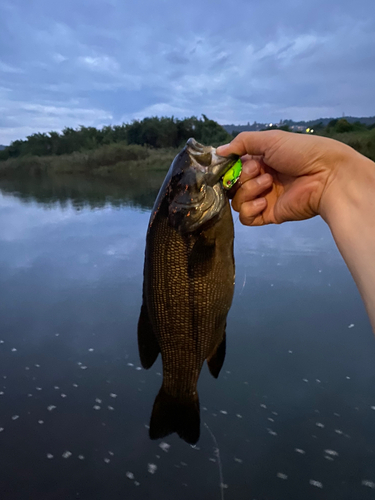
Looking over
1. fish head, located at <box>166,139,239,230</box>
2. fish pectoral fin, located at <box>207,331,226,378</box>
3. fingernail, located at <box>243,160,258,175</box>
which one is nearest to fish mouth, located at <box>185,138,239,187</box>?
fish head, located at <box>166,139,239,230</box>

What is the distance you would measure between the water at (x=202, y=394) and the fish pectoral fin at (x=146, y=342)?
1141mm

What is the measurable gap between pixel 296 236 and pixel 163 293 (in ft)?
17.9

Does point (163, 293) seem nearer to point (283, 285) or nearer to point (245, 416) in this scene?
point (245, 416)

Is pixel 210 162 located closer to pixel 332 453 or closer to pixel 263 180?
pixel 263 180

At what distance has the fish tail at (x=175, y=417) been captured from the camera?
1.40 metres

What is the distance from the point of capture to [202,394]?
274cm

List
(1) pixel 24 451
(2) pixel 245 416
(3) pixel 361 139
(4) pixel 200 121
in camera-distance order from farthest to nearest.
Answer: (4) pixel 200 121 → (3) pixel 361 139 → (2) pixel 245 416 → (1) pixel 24 451

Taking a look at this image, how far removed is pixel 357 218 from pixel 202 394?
1917 millimetres

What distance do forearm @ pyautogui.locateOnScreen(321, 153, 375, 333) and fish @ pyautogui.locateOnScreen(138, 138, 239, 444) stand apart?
0.47 metres

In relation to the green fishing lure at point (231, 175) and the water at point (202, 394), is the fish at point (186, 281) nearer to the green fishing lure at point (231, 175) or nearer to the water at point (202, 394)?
the green fishing lure at point (231, 175)

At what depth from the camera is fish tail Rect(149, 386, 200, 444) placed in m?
1.40

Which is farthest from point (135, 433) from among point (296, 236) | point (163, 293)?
point (296, 236)

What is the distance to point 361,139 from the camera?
11.7 meters

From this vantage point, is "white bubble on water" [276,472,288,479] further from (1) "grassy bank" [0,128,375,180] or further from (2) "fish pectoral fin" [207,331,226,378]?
(1) "grassy bank" [0,128,375,180]
